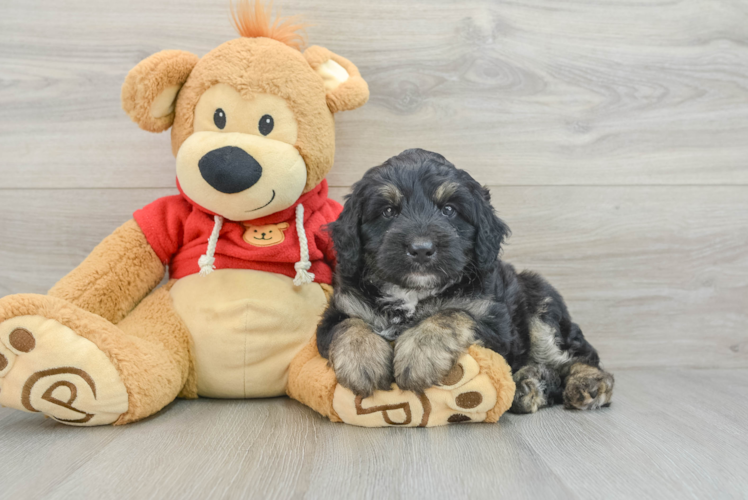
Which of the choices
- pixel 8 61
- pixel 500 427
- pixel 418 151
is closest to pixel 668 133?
pixel 418 151

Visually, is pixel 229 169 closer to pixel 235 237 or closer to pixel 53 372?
pixel 235 237

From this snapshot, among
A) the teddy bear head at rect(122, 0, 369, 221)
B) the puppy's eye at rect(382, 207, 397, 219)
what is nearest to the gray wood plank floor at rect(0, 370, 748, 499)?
the puppy's eye at rect(382, 207, 397, 219)

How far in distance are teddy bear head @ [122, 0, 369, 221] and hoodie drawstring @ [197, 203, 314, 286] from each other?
3.5 inches

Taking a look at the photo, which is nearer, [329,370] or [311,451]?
[311,451]

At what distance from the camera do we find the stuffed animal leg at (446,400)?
6.18ft

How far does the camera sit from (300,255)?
7.75 feet

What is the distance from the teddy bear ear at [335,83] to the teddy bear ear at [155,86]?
0.50m

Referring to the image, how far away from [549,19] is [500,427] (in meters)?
2.12

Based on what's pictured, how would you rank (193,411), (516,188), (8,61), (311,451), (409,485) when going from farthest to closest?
1. (516,188)
2. (8,61)
3. (193,411)
4. (311,451)
5. (409,485)

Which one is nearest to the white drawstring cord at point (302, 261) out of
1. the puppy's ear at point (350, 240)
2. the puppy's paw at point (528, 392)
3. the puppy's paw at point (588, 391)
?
the puppy's ear at point (350, 240)

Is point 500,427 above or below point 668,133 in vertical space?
below

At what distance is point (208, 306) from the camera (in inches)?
90.0

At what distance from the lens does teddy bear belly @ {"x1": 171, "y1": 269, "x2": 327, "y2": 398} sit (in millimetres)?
2268

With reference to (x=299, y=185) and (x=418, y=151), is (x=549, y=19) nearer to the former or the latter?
(x=418, y=151)
